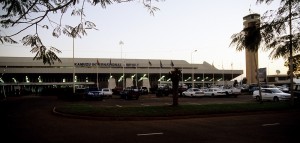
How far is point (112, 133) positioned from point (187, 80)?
343ft

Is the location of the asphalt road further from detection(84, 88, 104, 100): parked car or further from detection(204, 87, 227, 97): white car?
detection(204, 87, 227, 97): white car

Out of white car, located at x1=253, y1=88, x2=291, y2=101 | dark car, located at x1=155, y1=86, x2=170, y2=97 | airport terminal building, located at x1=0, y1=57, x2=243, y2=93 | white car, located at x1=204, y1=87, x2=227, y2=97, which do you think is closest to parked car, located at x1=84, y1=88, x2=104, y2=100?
dark car, located at x1=155, y1=86, x2=170, y2=97

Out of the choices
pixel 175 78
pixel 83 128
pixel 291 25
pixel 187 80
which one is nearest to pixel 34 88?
pixel 187 80

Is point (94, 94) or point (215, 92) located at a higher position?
point (94, 94)

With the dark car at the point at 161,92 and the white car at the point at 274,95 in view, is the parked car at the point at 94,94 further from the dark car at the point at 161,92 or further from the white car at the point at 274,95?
the white car at the point at 274,95

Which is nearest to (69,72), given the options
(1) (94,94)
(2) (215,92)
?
(1) (94,94)

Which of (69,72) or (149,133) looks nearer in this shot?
(149,133)

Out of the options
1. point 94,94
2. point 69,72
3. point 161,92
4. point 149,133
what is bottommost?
point 149,133

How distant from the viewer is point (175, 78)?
923 inches

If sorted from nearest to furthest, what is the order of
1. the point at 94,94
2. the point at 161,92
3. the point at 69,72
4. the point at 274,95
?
A: the point at 274,95, the point at 94,94, the point at 161,92, the point at 69,72

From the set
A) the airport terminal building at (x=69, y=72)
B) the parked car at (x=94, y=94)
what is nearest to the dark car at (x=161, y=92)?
the parked car at (x=94, y=94)

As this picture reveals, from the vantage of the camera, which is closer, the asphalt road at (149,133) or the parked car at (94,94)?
the asphalt road at (149,133)

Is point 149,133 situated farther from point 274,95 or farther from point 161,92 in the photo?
point 161,92

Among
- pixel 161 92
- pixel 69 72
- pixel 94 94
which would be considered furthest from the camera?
pixel 69 72
